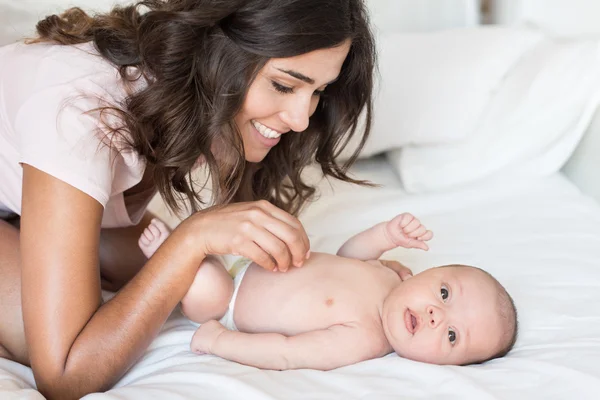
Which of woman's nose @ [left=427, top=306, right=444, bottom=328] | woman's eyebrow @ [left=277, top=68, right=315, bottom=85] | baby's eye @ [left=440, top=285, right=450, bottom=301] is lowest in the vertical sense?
woman's nose @ [left=427, top=306, right=444, bottom=328]

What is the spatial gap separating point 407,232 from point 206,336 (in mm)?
452

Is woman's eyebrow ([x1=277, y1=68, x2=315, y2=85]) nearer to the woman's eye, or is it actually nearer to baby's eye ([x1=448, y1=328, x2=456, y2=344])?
the woman's eye

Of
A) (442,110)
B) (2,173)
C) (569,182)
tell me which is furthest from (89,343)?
(569,182)

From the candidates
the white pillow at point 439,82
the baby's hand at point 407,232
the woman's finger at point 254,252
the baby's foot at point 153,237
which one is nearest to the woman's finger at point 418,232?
the baby's hand at point 407,232

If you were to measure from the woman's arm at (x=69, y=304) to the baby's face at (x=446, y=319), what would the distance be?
0.43m

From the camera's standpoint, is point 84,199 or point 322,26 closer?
point 84,199

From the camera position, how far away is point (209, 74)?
4.20 feet

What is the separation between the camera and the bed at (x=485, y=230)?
1.10 metres

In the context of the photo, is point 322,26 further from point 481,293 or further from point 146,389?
point 146,389

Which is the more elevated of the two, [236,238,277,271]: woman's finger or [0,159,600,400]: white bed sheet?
[236,238,277,271]: woman's finger

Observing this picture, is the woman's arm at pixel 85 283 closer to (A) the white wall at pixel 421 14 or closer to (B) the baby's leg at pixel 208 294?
(B) the baby's leg at pixel 208 294

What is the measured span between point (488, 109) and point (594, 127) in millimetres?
282

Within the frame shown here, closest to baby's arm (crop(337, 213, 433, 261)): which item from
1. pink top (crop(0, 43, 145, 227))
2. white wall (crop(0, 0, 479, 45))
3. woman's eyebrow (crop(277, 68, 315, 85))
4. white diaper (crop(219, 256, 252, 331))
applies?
white diaper (crop(219, 256, 252, 331))

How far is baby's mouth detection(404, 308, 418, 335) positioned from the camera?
125 cm
